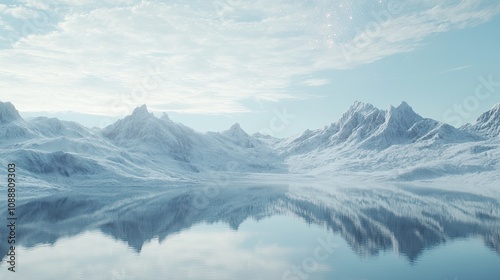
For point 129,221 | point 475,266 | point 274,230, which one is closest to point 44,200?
point 129,221

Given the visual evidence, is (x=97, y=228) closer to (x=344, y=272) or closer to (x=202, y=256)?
(x=202, y=256)

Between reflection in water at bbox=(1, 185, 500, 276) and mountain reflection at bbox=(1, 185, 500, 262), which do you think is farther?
mountain reflection at bbox=(1, 185, 500, 262)

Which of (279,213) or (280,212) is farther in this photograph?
(280,212)

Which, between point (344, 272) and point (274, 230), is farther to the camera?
point (274, 230)

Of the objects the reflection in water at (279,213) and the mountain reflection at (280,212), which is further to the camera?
the mountain reflection at (280,212)

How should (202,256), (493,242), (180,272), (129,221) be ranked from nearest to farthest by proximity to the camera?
(180,272), (202,256), (493,242), (129,221)
